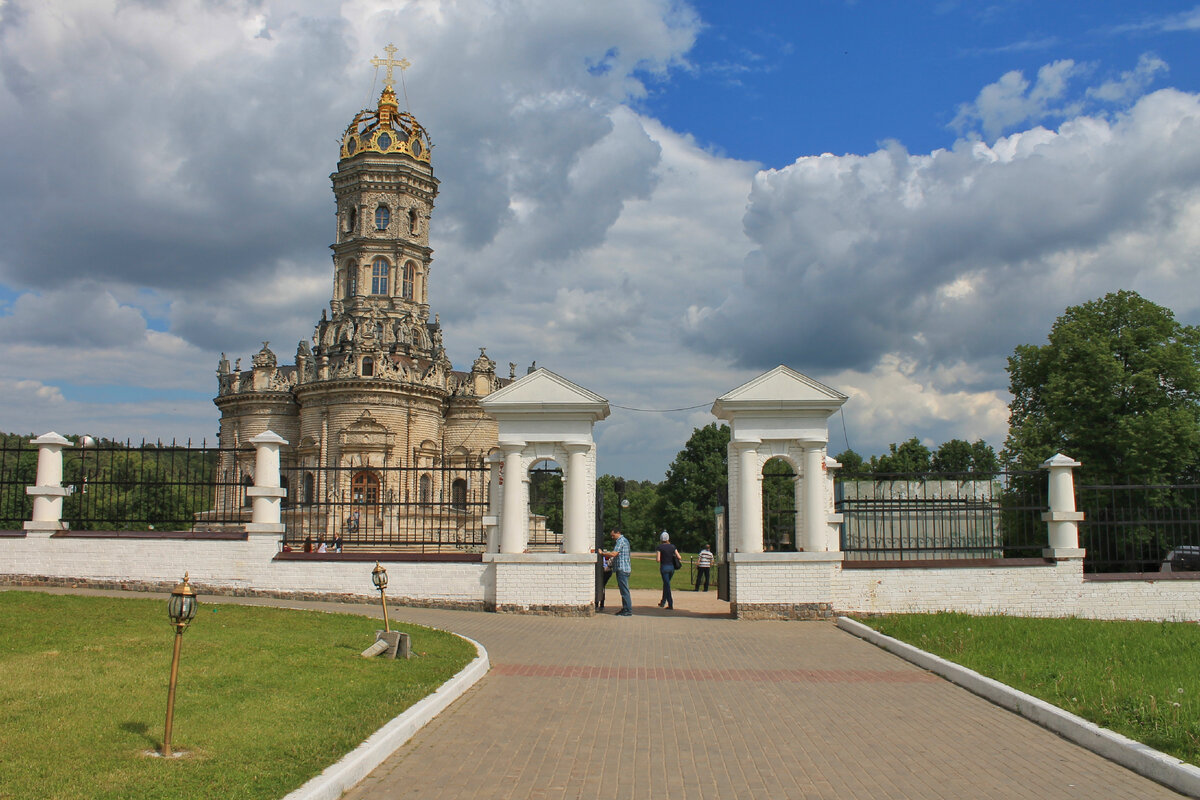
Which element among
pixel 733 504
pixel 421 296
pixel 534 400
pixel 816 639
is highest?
pixel 421 296

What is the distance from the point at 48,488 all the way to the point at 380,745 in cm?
1435

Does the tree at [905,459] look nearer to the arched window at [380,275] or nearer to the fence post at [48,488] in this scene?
the arched window at [380,275]

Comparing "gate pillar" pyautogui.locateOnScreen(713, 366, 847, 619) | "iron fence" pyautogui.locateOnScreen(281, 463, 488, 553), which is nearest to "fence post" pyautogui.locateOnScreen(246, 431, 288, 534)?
"iron fence" pyautogui.locateOnScreen(281, 463, 488, 553)

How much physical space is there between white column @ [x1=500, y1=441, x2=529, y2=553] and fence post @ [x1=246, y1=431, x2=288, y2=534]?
4.26 metres

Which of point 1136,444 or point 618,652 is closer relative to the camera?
point 618,652

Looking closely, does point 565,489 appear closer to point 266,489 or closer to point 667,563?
point 667,563

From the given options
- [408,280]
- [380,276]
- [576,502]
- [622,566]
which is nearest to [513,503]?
[576,502]

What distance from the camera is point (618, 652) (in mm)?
12344

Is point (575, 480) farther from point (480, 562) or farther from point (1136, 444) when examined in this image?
point (1136, 444)

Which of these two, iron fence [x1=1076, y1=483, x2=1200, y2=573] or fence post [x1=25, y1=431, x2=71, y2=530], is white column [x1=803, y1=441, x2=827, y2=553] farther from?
fence post [x1=25, y1=431, x2=71, y2=530]

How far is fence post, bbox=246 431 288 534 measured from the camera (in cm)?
1697

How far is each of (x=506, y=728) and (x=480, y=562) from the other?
29.3 ft

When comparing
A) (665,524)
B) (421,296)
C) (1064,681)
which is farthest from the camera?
(665,524)

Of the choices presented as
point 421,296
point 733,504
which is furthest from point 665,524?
point 733,504
